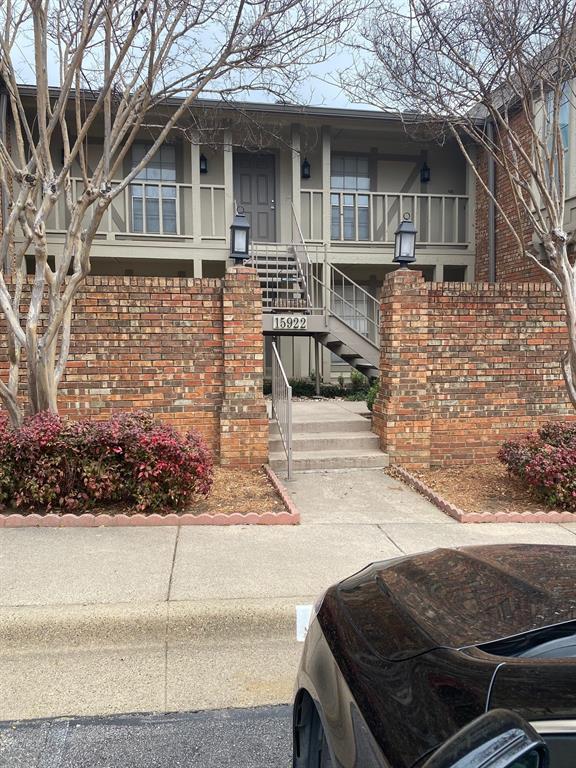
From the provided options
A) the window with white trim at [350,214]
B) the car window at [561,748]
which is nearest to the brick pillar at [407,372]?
the window with white trim at [350,214]

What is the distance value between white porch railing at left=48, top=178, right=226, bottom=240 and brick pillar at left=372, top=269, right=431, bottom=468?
5.63m

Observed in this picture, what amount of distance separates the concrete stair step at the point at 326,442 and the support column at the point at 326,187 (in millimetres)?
5582

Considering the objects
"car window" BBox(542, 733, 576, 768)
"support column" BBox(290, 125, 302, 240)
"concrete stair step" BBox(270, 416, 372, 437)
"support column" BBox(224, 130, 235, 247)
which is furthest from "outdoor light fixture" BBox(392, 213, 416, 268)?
"car window" BBox(542, 733, 576, 768)

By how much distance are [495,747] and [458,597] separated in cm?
74

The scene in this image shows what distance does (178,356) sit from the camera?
6383 mm

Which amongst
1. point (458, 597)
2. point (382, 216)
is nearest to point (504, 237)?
point (382, 216)

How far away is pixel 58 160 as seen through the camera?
11.4 metres

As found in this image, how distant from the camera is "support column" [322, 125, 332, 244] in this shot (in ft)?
37.7

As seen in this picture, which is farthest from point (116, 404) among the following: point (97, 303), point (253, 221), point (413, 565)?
point (253, 221)

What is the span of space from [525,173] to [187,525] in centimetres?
848

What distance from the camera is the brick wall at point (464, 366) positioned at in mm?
6668

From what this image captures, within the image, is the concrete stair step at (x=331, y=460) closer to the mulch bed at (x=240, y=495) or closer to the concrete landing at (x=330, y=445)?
the concrete landing at (x=330, y=445)

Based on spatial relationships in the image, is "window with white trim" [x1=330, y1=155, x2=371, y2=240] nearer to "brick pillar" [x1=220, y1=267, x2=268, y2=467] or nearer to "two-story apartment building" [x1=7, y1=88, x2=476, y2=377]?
"two-story apartment building" [x1=7, y1=88, x2=476, y2=377]

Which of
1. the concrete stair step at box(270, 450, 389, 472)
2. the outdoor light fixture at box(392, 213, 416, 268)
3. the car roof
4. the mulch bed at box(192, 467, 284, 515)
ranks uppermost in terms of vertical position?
the outdoor light fixture at box(392, 213, 416, 268)
